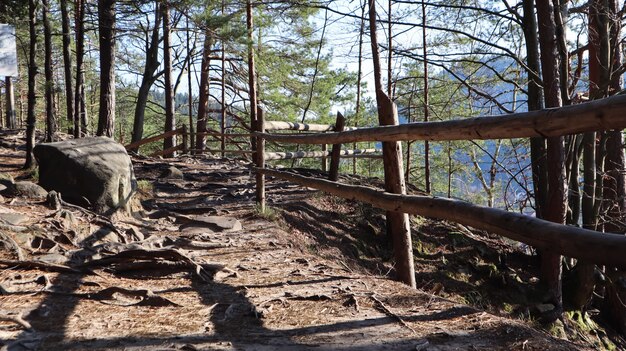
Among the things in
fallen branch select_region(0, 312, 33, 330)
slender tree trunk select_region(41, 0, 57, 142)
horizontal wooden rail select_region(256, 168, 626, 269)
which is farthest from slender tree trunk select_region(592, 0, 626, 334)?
slender tree trunk select_region(41, 0, 57, 142)

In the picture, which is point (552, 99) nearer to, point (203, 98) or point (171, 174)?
point (171, 174)

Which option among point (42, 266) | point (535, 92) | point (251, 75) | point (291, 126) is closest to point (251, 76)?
point (251, 75)

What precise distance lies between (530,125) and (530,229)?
529 mm

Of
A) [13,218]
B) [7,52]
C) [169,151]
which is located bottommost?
[13,218]

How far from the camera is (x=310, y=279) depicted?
4.11m

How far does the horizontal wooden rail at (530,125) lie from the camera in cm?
190

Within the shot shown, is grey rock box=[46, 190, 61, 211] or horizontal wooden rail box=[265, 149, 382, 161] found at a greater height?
horizontal wooden rail box=[265, 149, 382, 161]

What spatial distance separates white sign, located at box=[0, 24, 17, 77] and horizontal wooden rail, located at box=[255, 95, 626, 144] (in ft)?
21.9

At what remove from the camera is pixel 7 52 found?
770cm

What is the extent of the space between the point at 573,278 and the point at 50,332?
292 inches

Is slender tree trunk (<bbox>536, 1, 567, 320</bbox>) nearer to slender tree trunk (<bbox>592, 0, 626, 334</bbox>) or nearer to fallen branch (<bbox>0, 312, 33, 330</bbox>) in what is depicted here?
slender tree trunk (<bbox>592, 0, 626, 334</bbox>)

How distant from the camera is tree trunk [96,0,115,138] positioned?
11.4m

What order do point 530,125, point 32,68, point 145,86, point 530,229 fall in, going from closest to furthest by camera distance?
point 530,229, point 530,125, point 32,68, point 145,86

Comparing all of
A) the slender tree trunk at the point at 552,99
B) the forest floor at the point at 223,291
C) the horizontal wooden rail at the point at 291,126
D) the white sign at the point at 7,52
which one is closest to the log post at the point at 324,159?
the horizontal wooden rail at the point at 291,126
